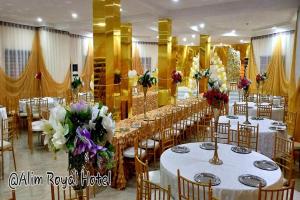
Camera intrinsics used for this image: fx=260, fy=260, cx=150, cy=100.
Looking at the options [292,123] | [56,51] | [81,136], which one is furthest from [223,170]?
[56,51]

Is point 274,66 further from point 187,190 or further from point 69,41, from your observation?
point 187,190

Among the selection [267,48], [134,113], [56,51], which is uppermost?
[267,48]

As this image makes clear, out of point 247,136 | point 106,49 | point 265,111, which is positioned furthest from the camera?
point 265,111

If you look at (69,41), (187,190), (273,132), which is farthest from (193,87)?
(187,190)

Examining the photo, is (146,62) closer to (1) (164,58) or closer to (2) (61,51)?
(2) (61,51)

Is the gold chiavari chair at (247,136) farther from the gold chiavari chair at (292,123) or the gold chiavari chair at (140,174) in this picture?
the gold chiavari chair at (140,174)

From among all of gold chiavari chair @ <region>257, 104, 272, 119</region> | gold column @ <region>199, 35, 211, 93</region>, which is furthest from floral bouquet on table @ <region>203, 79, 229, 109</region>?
gold column @ <region>199, 35, 211, 93</region>

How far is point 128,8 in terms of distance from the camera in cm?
757

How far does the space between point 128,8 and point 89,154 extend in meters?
6.67

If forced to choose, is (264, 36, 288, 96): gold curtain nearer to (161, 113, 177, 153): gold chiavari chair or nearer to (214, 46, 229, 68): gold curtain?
(214, 46, 229, 68): gold curtain

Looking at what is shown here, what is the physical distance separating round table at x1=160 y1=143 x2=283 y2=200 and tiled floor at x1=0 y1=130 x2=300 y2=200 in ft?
2.37

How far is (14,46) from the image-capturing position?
30.4 ft

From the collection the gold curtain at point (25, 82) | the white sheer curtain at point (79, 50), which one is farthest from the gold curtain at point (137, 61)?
the gold curtain at point (25, 82)

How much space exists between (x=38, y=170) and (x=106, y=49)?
2.85 meters
